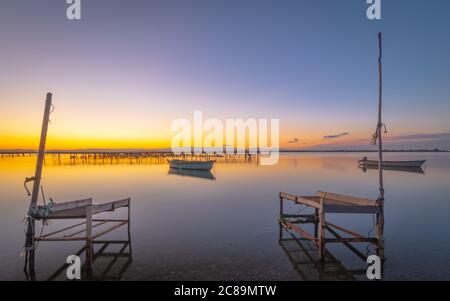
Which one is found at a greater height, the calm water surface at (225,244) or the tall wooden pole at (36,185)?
the tall wooden pole at (36,185)

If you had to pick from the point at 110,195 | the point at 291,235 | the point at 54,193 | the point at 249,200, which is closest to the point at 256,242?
the point at 291,235

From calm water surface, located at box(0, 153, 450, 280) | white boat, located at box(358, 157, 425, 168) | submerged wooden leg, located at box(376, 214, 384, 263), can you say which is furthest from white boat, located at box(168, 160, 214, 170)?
submerged wooden leg, located at box(376, 214, 384, 263)

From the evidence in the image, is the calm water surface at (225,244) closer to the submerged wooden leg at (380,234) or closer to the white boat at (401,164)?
the submerged wooden leg at (380,234)

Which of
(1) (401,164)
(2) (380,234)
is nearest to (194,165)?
(1) (401,164)

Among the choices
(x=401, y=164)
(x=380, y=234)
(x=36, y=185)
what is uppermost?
(x=36, y=185)

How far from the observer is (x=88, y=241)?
29.3 ft

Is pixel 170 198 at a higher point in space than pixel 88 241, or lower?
lower

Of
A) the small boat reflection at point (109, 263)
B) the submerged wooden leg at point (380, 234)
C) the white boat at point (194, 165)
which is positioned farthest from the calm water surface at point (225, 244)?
the white boat at point (194, 165)

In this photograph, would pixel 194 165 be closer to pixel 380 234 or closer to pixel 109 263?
pixel 109 263

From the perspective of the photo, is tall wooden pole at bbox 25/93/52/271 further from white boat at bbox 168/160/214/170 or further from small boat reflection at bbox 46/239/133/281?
white boat at bbox 168/160/214/170

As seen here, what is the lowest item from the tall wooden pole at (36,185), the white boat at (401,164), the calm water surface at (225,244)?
the calm water surface at (225,244)
